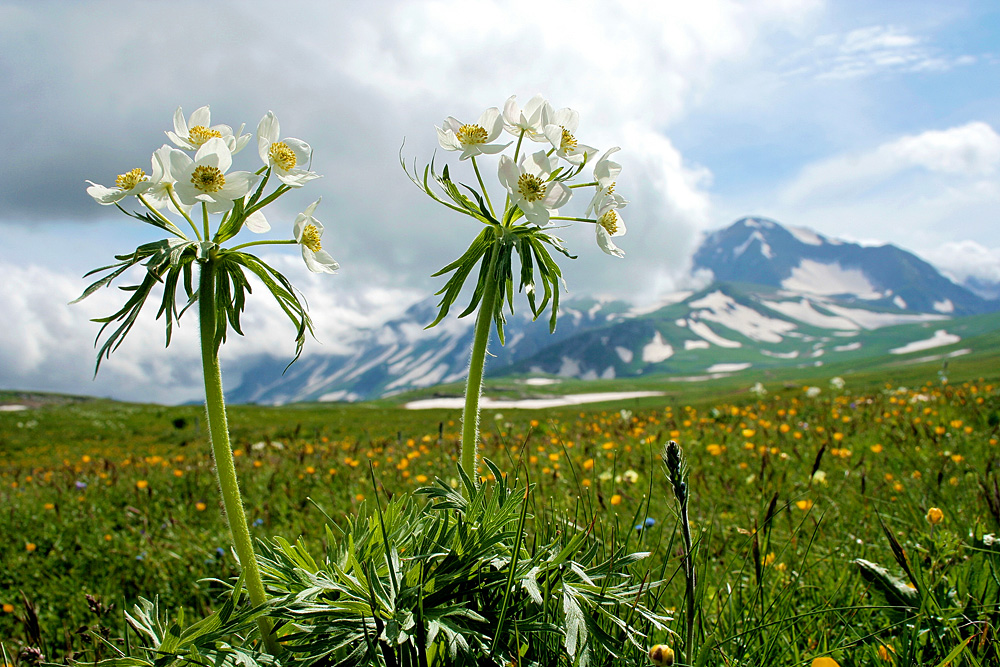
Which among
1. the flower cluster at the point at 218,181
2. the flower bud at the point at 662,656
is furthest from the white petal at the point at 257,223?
the flower bud at the point at 662,656

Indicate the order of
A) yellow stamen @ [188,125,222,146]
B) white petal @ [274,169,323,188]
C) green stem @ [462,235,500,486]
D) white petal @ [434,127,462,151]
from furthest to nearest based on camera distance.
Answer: white petal @ [434,127,462,151], green stem @ [462,235,500,486], yellow stamen @ [188,125,222,146], white petal @ [274,169,323,188]

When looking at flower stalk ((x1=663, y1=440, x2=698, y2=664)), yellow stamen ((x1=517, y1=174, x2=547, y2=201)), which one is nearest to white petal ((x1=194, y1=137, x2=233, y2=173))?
yellow stamen ((x1=517, y1=174, x2=547, y2=201))

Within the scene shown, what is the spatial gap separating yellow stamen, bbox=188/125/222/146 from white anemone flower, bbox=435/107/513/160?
94cm

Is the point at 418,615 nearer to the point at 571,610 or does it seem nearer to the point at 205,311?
the point at 571,610

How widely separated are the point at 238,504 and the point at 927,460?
22.0ft

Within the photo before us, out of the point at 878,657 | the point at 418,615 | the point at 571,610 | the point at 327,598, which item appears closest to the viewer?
the point at 418,615

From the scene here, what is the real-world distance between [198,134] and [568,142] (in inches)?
57.7

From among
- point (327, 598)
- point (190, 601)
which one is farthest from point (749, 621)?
point (190, 601)

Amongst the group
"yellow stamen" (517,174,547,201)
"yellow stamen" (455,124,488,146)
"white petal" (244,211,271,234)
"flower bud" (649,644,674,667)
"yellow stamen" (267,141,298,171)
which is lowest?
"flower bud" (649,644,674,667)

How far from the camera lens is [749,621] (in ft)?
8.25

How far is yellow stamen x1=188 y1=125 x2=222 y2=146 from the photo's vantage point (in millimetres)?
2105

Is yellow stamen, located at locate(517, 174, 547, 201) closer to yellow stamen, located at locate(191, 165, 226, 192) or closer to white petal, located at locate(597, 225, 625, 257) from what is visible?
white petal, located at locate(597, 225, 625, 257)

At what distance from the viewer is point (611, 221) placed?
8.34ft

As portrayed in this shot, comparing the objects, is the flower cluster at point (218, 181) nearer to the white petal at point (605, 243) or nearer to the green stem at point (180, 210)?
the green stem at point (180, 210)
